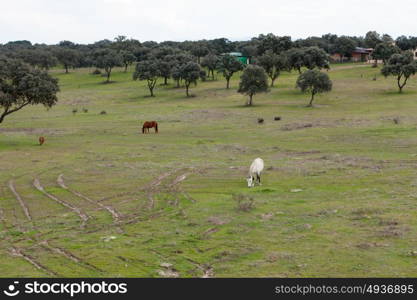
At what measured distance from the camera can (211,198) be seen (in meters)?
28.3

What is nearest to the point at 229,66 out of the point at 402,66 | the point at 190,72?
the point at 190,72

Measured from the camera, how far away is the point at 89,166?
38438 millimetres

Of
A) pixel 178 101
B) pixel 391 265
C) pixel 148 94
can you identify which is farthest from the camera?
pixel 148 94

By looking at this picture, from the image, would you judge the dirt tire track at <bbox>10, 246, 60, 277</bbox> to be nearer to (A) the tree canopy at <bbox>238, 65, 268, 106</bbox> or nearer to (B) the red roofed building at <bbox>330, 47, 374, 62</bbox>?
(A) the tree canopy at <bbox>238, 65, 268, 106</bbox>

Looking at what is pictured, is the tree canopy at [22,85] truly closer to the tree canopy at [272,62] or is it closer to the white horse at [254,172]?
the white horse at [254,172]

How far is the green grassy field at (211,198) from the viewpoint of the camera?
62.1ft

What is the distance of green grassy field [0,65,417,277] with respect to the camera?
18922 mm

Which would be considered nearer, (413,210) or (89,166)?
(413,210)

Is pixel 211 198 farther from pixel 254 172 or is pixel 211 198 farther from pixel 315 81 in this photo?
pixel 315 81

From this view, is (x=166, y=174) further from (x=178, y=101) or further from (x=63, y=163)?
(x=178, y=101)

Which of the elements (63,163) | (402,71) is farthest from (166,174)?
(402,71)

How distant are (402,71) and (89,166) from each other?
6616cm

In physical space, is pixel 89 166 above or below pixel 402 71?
below

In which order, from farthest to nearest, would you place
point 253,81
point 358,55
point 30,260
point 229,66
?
point 358,55 → point 229,66 → point 253,81 → point 30,260
